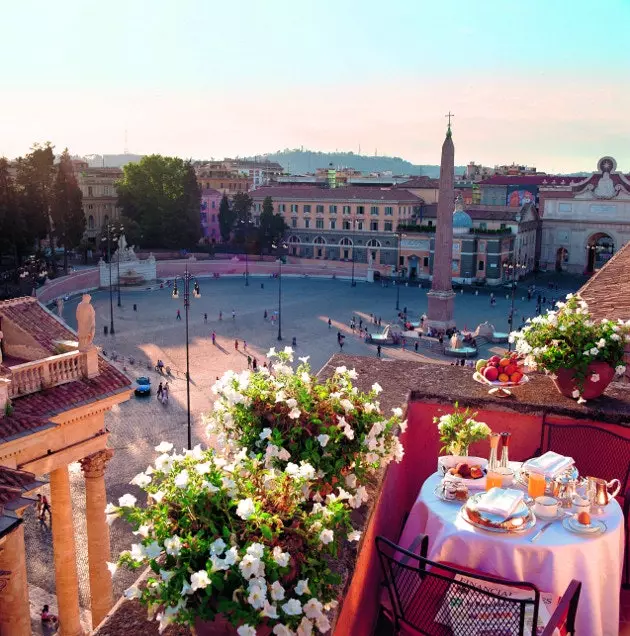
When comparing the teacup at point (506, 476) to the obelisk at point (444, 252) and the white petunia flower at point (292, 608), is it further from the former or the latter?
the obelisk at point (444, 252)

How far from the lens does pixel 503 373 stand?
5.38 meters

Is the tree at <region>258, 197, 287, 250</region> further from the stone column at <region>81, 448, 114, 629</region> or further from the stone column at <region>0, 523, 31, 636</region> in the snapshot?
the stone column at <region>0, 523, 31, 636</region>

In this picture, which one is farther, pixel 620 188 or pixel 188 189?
pixel 188 189

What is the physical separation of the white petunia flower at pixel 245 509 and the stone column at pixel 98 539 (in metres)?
7.36

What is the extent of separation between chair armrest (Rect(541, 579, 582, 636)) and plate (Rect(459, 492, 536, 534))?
512 mm

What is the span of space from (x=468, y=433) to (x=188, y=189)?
61.1 meters

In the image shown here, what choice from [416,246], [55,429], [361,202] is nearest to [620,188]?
[416,246]

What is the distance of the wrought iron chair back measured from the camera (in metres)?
3.16

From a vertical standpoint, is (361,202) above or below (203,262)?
above

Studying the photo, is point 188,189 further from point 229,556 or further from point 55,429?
point 229,556

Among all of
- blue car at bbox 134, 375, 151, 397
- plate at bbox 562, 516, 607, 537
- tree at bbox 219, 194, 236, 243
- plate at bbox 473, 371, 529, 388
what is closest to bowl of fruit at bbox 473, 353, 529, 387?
plate at bbox 473, 371, 529, 388

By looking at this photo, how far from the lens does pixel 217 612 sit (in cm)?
239

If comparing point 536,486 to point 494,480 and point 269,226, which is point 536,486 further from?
point 269,226

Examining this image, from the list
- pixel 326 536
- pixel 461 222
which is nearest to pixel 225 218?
pixel 461 222
